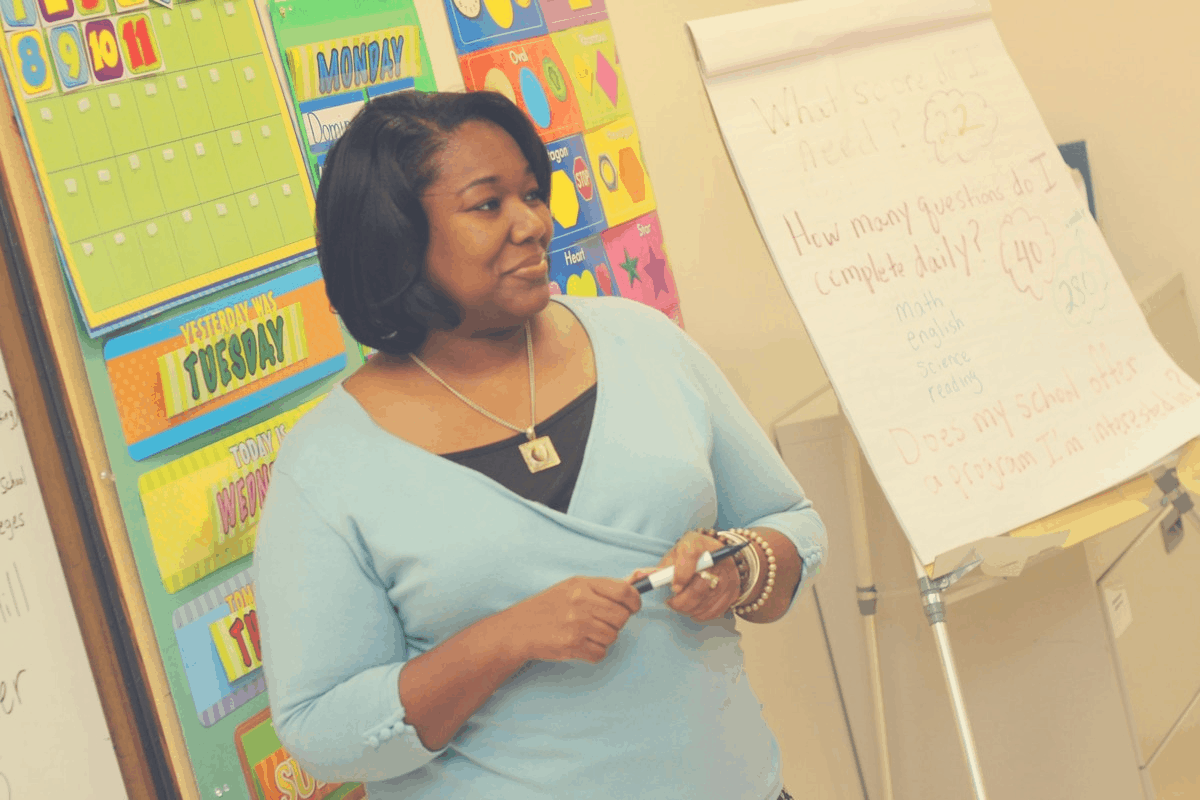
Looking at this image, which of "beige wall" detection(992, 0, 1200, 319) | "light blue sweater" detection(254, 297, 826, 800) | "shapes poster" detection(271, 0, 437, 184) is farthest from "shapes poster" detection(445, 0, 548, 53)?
"beige wall" detection(992, 0, 1200, 319)

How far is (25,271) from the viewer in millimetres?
976

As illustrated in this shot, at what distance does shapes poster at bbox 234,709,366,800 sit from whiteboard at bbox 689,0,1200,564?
791 mm

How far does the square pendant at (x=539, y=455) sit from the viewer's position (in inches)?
39.4

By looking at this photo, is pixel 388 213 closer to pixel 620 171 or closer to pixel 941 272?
pixel 941 272

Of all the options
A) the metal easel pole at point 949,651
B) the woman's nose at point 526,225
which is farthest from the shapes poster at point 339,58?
the metal easel pole at point 949,651

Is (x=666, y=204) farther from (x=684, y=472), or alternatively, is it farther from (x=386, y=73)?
(x=684, y=472)

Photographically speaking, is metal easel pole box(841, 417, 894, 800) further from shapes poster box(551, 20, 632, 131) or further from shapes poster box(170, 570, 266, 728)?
shapes poster box(170, 570, 266, 728)

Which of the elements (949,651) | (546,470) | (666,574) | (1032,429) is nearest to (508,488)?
(546,470)

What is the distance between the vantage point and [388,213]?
0.98 metres

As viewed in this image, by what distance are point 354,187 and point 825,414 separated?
1.20m

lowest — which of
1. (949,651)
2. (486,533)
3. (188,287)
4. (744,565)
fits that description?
(949,651)

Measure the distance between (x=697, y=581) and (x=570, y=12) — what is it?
122 centimetres

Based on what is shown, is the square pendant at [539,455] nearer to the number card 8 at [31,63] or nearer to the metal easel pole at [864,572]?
the number card 8 at [31,63]

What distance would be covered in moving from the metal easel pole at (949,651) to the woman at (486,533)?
449mm
